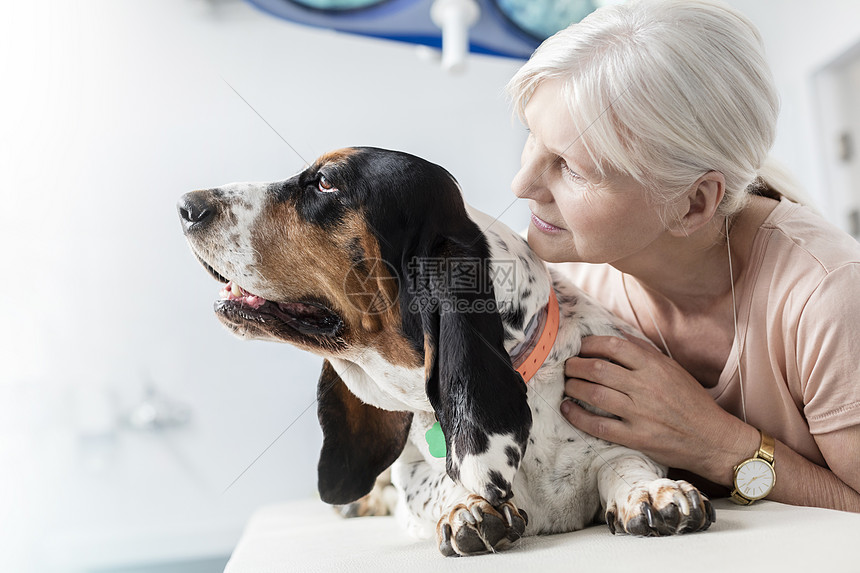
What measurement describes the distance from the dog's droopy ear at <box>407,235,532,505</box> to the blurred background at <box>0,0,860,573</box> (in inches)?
47.6

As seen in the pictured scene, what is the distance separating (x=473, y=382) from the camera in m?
0.95

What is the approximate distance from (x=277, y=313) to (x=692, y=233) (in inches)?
34.0

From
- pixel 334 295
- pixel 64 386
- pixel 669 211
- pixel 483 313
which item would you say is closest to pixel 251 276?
pixel 334 295

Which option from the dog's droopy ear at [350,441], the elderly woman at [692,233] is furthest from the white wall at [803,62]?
the dog's droopy ear at [350,441]

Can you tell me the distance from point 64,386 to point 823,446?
234 cm

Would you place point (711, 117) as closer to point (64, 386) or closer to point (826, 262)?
point (826, 262)

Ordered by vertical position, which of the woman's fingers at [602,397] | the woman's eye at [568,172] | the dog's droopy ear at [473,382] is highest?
the woman's eye at [568,172]

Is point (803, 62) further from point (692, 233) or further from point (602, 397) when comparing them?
point (602, 397)

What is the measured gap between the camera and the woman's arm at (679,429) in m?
1.18

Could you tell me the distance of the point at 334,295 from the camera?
117 centimetres

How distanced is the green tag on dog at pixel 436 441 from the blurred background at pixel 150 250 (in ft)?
3.78

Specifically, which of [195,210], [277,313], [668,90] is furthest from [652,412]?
[195,210]

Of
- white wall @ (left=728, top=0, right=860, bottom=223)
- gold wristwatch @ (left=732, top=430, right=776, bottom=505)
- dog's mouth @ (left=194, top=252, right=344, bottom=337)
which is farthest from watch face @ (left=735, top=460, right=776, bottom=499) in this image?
white wall @ (left=728, top=0, right=860, bottom=223)

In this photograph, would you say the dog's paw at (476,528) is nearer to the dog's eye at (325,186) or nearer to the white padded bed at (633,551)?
the white padded bed at (633,551)
